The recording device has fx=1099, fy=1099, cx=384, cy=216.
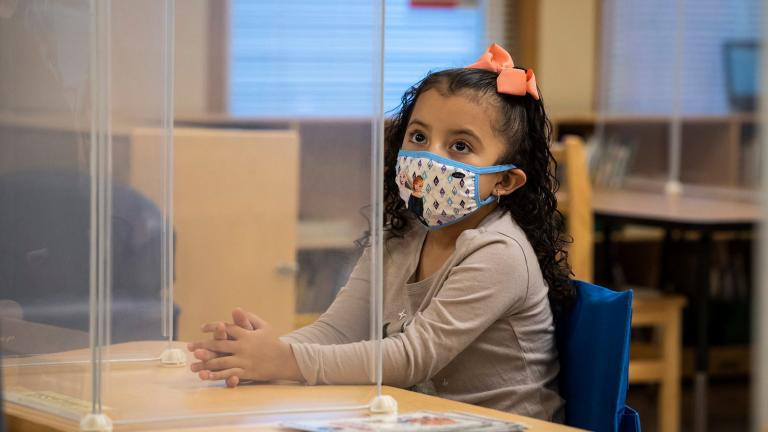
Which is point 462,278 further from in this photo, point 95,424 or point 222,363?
point 95,424

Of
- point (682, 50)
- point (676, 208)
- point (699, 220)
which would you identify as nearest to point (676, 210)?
point (676, 208)

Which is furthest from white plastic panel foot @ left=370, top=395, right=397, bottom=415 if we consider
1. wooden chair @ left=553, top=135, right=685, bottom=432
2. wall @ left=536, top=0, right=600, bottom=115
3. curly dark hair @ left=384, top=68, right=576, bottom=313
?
wall @ left=536, top=0, right=600, bottom=115

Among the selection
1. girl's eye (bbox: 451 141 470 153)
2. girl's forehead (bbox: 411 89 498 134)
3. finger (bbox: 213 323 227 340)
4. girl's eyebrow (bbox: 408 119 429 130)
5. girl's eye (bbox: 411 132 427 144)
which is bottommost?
finger (bbox: 213 323 227 340)

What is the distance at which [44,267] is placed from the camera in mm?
1248

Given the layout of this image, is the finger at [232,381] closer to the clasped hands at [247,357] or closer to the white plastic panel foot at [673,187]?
the clasped hands at [247,357]

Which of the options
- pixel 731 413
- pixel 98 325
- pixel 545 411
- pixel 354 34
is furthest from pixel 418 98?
pixel 731 413

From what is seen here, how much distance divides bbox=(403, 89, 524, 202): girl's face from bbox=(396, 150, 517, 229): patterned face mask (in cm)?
1

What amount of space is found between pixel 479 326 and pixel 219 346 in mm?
324

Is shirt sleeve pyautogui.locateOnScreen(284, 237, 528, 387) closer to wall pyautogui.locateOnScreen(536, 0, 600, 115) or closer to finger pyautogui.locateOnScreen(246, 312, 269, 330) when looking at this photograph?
finger pyautogui.locateOnScreen(246, 312, 269, 330)

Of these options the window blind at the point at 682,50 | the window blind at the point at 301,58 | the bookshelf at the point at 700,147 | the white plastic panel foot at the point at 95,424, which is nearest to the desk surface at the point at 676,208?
the bookshelf at the point at 700,147

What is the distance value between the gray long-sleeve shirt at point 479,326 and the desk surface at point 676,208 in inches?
80.4

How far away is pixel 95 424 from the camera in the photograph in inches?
41.9

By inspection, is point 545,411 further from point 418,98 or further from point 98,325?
point 98,325

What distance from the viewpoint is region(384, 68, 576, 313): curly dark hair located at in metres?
1.46
